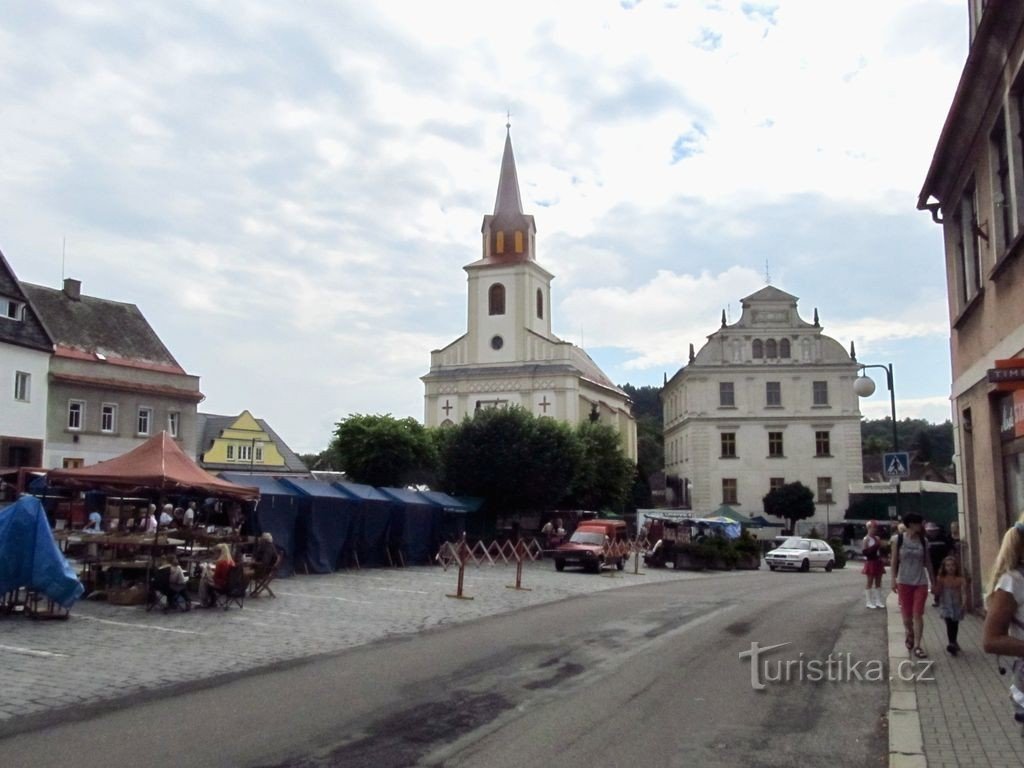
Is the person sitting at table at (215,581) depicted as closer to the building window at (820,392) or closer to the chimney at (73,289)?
the chimney at (73,289)

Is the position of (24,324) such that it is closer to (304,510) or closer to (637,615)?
(304,510)

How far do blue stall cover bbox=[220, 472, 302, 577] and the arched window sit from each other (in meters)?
52.5

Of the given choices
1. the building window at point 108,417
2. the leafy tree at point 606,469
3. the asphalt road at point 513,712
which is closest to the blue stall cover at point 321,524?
the asphalt road at point 513,712

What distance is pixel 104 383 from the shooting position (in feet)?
151

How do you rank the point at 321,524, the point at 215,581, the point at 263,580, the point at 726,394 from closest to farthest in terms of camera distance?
the point at 215,581
the point at 263,580
the point at 321,524
the point at 726,394

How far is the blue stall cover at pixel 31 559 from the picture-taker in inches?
632

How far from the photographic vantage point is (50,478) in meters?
20.3

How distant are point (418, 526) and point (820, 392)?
139ft

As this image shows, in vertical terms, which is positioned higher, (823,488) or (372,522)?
(823,488)

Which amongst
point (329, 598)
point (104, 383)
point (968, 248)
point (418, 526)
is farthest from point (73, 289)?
point (968, 248)

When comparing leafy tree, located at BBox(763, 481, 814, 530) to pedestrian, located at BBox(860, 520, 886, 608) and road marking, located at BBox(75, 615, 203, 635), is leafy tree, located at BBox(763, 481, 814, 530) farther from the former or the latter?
road marking, located at BBox(75, 615, 203, 635)

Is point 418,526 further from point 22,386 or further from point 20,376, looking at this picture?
point 20,376

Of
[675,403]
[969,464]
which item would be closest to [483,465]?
[969,464]

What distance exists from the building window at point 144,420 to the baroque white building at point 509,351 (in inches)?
1110
